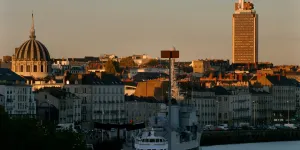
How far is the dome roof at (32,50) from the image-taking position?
14700 cm

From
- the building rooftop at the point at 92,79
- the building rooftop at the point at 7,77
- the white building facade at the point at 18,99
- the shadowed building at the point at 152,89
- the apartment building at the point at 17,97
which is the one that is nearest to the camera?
the apartment building at the point at 17,97

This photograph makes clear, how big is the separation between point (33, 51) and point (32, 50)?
277mm

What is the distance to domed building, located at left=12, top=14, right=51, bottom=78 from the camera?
483 feet

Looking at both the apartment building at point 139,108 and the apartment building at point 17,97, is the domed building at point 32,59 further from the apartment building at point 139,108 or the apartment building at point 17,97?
the apartment building at point 17,97

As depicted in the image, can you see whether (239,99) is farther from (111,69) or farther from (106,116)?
(111,69)

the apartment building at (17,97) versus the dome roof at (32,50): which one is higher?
the dome roof at (32,50)

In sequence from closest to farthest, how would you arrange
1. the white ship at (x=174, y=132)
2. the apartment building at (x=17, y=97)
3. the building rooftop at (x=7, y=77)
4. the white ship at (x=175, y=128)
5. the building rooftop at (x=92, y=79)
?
the white ship at (x=174, y=132) < the white ship at (x=175, y=128) < the apartment building at (x=17, y=97) < the building rooftop at (x=7, y=77) < the building rooftop at (x=92, y=79)

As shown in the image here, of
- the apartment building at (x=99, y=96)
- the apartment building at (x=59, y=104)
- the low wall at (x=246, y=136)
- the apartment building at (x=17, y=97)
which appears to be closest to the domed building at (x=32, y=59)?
the apartment building at (x=99, y=96)

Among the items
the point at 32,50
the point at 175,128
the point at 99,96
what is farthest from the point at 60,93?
the point at 32,50

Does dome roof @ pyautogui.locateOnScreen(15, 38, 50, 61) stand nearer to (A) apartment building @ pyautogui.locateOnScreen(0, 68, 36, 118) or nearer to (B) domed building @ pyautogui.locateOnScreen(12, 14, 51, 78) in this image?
(B) domed building @ pyautogui.locateOnScreen(12, 14, 51, 78)

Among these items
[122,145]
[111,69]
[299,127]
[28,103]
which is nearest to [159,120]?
[122,145]

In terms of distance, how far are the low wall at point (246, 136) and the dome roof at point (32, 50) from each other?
26.3 metres

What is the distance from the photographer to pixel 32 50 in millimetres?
146875

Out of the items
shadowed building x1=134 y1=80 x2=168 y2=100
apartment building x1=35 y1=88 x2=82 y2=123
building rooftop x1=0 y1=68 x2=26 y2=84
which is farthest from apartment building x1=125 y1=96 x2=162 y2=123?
building rooftop x1=0 y1=68 x2=26 y2=84
